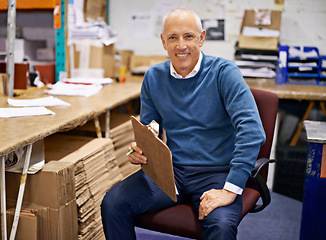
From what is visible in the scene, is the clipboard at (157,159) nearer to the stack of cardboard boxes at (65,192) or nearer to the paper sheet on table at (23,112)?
the stack of cardboard boxes at (65,192)

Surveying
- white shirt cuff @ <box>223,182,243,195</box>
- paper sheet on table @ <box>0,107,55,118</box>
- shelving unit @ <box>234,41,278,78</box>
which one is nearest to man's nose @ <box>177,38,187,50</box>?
white shirt cuff @ <box>223,182,243,195</box>

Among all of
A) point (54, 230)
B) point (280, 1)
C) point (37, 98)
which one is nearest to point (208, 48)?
point (280, 1)

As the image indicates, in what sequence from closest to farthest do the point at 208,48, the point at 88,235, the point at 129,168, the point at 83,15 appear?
the point at 88,235 → the point at 129,168 → the point at 83,15 → the point at 208,48

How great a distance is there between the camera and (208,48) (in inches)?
139

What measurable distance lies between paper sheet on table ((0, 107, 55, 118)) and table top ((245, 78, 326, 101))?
1.55m

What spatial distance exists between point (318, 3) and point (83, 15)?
6.28 feet

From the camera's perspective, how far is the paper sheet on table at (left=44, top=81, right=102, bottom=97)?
7.99 feet

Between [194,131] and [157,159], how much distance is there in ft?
0.93

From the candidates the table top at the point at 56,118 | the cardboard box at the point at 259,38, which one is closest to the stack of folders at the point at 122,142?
the table top at the point at 56,118

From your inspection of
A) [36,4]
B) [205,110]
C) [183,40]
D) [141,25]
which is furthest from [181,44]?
[141,25]

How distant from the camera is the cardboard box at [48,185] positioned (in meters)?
1.72

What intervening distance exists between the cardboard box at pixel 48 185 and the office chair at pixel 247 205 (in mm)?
401

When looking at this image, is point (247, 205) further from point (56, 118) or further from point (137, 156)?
point (56, 118)

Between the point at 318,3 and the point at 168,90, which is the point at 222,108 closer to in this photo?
the point at 168,90
